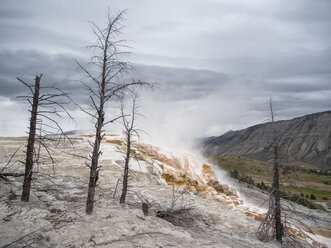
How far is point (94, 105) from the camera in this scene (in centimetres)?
1113

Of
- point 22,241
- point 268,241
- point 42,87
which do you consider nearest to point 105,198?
point 22,241

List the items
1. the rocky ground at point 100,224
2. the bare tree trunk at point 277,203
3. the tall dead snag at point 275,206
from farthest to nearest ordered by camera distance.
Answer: the bare tree trunk at point 277,203 < the tall dead snag at point 275,206 < the rocky ground at point 100,224

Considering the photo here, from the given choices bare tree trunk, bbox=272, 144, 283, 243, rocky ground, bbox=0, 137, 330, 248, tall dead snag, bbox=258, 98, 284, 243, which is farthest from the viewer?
bare tree trunk, bbox=272, 144, 283, 243

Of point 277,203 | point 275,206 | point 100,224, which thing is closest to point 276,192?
point 277,203

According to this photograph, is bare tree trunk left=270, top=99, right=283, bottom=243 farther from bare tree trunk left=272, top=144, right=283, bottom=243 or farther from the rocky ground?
the rocky ground

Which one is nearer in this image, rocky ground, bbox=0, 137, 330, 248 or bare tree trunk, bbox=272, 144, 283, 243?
rocky ground, bbox=0, 137, 330, 248

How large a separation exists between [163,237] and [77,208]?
17.0ft

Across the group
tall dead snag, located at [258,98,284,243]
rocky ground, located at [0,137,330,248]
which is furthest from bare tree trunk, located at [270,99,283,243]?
rocky ground, located at [0,137,330,248]

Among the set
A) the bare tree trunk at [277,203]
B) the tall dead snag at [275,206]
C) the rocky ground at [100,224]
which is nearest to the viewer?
the rocky ground at [100,224]

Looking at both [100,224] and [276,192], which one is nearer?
[100,224]

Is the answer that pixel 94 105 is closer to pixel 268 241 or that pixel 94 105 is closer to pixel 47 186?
pixel 47 186

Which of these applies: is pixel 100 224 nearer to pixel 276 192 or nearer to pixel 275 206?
pixel 275 206

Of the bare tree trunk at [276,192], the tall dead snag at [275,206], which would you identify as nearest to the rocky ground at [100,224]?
the tall dead snag at [275,206]

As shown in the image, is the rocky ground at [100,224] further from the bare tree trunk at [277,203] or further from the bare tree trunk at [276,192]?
the bare tree trunk at [276,192]
